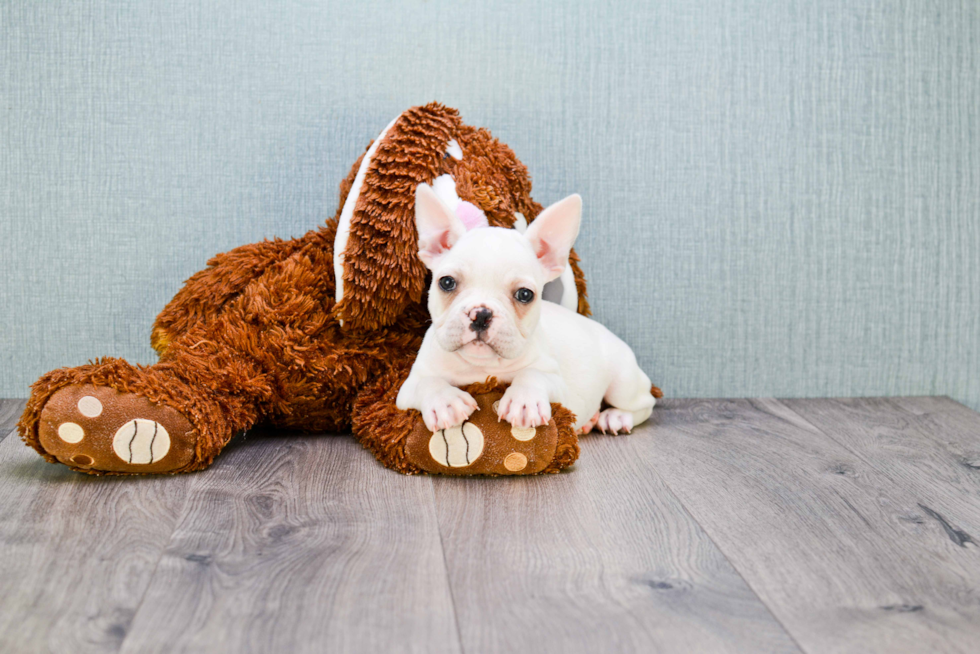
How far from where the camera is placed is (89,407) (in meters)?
1.34

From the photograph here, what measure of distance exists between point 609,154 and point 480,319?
0.86 m

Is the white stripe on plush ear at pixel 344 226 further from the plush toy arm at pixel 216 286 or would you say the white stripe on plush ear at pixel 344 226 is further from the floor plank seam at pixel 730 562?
the floor plank seam at pixel 730 562

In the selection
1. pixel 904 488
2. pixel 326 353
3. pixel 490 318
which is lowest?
pixel 904 488

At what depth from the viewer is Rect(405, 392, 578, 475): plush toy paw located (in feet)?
4.60

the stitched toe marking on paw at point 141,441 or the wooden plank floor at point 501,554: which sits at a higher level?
the stitched toe marking on paw at point 141,441

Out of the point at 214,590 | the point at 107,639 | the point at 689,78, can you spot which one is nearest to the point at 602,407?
the point at 689,78

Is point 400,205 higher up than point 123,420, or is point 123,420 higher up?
point 400,205

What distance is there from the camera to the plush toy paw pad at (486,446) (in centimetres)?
140

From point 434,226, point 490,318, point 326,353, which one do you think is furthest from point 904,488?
point 326,353

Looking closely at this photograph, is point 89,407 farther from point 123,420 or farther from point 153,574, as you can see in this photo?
point 153,574

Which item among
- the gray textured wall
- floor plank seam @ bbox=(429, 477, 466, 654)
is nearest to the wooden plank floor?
floor plank seam @ bbox=(429, 477, 466, 654)

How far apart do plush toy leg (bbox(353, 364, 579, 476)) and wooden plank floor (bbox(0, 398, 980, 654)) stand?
30mm

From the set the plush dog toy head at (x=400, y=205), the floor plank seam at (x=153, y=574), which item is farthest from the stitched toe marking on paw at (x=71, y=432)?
the plush dog toy head at (x=400, y=205)

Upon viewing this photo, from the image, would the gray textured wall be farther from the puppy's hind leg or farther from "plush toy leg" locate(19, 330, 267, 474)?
"plush toy leg" locate(19, 330, 267, 474)
